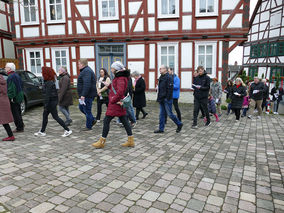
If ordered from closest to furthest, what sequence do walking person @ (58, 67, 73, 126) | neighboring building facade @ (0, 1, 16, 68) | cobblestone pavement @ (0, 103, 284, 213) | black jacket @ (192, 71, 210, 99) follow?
cobblestone pavement @ (0, 103, 284, 213)
walking person @ (58, 67, 73, 126)
black jacket @ (192, 71, 210, 99)
neighboring building facade @ (0, 1, 16, 68)

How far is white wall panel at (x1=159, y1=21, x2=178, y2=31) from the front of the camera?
516 inches

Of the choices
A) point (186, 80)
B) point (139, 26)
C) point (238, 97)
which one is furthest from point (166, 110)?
point (139, 26)

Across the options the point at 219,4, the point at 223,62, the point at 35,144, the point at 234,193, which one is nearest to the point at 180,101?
the point at 223,62

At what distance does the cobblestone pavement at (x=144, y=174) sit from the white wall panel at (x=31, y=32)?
10.6 meters

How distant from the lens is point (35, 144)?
16.9ft

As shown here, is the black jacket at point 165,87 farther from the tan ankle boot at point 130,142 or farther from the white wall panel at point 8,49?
the white wall panel at point 8,49

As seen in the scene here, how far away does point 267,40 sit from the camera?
25.0 metres

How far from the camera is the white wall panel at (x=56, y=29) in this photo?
14320 mm

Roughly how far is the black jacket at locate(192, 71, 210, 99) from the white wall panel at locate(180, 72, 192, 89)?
6551mm

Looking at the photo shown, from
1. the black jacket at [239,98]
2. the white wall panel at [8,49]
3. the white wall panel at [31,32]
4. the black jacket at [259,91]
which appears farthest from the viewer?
the white wall panel at [8,49]

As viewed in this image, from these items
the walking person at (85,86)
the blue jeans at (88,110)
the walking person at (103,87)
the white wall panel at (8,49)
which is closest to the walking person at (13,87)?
the walking person at (85,86)

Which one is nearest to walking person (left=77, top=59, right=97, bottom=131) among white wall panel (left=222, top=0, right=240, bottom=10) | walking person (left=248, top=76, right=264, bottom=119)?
walking person (left=248, top=76, right=264, bottom=119)

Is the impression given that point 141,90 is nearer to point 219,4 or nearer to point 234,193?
point 234,193

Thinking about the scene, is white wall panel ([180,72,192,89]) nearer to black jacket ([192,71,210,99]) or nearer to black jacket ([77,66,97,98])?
black jacket ([192,71,210,99])
